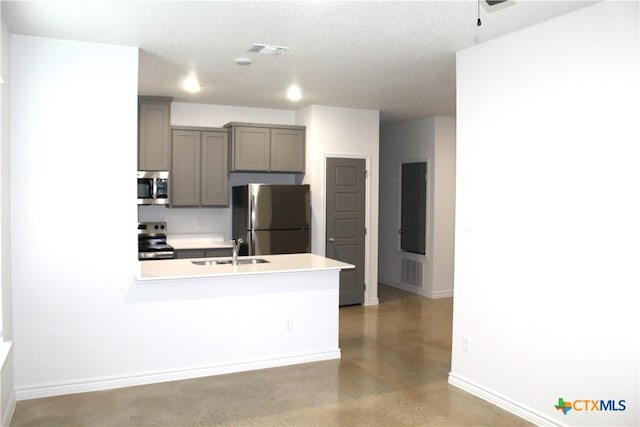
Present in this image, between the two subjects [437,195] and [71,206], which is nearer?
[71,206]

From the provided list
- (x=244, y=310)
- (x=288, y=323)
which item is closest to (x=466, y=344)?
(x=288, y=323)

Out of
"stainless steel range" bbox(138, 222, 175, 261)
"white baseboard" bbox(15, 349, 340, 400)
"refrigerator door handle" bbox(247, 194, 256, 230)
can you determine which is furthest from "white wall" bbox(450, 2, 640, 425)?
"stainless steel range" bbox(138, 222, 175, 261)

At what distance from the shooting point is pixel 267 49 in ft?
13.7

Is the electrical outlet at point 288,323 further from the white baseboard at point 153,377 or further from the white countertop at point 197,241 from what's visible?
the white countertop at point 197,241

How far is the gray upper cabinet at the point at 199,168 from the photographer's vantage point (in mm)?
6492

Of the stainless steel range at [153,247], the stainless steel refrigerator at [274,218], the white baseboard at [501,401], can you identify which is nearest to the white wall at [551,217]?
the white baseboard at [501,401]

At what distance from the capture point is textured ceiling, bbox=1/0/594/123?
3.29 meters

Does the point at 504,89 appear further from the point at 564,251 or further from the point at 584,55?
the point at 564,251

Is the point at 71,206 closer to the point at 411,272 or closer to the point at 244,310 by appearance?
the point at 244,310

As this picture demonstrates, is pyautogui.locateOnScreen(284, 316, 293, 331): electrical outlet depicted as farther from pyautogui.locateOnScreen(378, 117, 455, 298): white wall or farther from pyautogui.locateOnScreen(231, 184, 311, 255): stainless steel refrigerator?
pyautogui.locateOnScreen(378, 117, 455, 298): white wall

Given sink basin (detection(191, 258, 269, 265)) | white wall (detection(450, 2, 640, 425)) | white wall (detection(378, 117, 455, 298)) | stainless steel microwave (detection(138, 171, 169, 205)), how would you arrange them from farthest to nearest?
white wall (detection(378, 117, 455, 298)) → stainless steel microwave (detection(138, 171, 169, 205)) → sink basin (detection(191, 258, 269, 265)) → white wall (detection(450, 2, 640, 425))

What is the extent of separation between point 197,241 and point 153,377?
2.84 m

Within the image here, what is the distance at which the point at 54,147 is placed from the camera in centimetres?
398

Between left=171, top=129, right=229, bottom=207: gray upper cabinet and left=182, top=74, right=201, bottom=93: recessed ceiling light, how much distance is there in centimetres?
73
